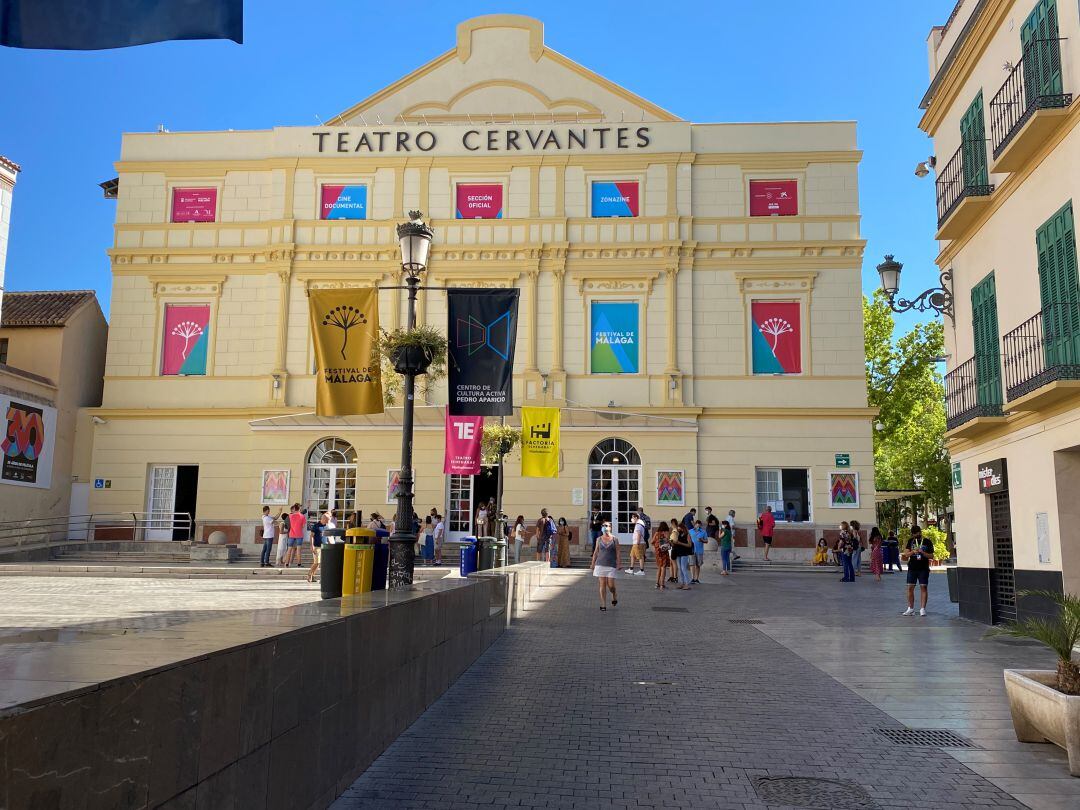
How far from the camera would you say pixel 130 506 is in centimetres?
3219

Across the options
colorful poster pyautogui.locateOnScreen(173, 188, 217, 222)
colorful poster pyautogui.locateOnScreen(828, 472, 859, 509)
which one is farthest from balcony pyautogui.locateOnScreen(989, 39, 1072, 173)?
colorful poster pyautogui.locateOnScreen(173, 188, 217, 222)

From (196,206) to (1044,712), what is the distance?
110ft

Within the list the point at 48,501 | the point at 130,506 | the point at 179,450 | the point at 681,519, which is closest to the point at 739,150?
the point at 681,519

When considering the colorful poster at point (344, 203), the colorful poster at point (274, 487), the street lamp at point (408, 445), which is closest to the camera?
the street lamp at point (408, 445)

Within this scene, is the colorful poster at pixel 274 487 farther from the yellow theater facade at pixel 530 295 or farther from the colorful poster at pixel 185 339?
the colorful poster at pixel 185 339

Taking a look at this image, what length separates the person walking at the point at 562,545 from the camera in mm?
28562

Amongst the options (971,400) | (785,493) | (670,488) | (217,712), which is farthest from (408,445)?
(785,493)

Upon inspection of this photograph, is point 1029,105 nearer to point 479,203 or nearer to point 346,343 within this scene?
point 346,343

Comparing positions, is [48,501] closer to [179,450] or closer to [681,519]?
[179,450]

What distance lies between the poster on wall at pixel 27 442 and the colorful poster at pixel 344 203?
1188cm

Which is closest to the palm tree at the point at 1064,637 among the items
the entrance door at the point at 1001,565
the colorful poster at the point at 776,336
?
the entrance door at the point at 1001,565

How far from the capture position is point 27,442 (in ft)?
98.7

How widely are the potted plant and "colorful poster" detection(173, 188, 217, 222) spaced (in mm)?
32355

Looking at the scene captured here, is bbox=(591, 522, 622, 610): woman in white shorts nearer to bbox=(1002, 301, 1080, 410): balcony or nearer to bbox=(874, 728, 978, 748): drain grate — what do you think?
bbox=(1002, 301, 1080, 410): balcony
